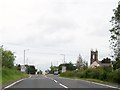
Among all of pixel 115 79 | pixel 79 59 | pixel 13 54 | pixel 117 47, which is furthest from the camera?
pixel 79 59

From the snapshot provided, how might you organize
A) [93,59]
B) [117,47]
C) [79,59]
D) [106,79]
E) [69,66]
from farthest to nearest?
[69,66], [93,59], [79,59], [106,79], [117,47]

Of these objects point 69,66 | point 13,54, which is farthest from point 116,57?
point 69,66

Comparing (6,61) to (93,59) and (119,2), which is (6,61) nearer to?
(119,2)

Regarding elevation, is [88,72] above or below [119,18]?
below

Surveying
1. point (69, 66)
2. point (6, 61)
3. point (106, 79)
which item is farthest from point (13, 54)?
point (69, 66)

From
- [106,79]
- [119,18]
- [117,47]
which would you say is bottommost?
[106,79]

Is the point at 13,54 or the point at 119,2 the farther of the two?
the point at 13,54

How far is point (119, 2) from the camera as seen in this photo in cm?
4828

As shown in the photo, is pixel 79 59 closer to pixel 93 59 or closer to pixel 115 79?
pixel 93 59

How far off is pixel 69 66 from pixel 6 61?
92185 millimetres

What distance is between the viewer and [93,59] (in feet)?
563

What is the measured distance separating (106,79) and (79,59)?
4052 inches

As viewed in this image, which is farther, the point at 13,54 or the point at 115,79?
the point at 13,54

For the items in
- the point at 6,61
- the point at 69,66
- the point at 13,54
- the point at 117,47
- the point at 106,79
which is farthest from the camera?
the point at 69,66
